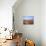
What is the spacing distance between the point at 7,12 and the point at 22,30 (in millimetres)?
1619

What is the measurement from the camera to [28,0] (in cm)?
509

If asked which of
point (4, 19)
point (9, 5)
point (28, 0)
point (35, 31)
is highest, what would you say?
point (28, 0)

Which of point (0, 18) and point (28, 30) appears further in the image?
point (28, 30)

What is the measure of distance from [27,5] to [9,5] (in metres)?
1.53

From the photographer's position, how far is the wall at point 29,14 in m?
5.09

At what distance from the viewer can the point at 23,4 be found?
5.11m

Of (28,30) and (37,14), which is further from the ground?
(37,14)

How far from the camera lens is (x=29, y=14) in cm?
510

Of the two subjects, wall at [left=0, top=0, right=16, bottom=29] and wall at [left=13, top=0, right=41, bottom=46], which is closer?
wall at [left=0, top=0, right=16, bottom=29]

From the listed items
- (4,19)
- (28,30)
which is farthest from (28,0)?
(4,19)

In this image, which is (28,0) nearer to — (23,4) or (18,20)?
(23,4)

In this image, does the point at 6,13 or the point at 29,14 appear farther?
the point at 29,14

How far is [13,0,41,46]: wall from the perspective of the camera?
5086 mm

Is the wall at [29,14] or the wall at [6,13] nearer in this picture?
the wall at [6,13]
